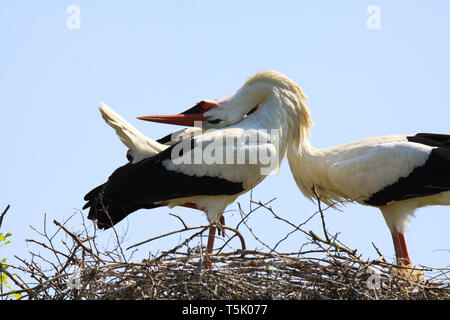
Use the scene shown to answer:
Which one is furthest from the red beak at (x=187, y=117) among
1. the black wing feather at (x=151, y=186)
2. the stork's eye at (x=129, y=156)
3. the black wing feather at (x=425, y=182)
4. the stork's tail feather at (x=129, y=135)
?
the black wing feather at (x=425, y=182)

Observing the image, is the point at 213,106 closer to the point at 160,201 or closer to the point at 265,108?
the point at 265,108

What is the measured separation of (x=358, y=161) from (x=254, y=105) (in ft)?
3.22

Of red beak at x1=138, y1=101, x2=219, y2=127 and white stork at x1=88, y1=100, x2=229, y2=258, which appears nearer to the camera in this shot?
white stork at x1=88, y1=100, x2=229, y2=258

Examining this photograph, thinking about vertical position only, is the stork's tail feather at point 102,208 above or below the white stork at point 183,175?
below

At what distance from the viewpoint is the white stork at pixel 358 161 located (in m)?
6.10

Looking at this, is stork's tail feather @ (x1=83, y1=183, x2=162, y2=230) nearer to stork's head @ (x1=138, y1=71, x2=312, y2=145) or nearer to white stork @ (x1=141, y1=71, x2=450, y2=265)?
stork's head @ (x1=138, y1=71, x2=312, y2=145)

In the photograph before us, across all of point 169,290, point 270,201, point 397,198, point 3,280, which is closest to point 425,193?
point 397,198

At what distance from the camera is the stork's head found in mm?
6246

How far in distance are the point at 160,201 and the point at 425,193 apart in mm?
2106

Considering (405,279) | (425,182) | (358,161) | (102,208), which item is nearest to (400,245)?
(425,182)

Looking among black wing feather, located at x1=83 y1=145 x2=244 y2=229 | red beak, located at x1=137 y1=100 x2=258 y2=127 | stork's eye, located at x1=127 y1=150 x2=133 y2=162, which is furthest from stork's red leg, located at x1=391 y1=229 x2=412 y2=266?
stork's eye, located at x1=127 y1=150 x2=133 y2=162

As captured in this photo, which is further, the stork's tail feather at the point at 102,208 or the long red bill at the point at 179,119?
the long red bill at the point at 179,119

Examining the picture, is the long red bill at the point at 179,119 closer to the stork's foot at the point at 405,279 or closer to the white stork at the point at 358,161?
the white stork at the point at 358,161

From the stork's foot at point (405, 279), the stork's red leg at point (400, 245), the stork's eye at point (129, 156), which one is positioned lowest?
the stork's red leg at point (400, 245)
